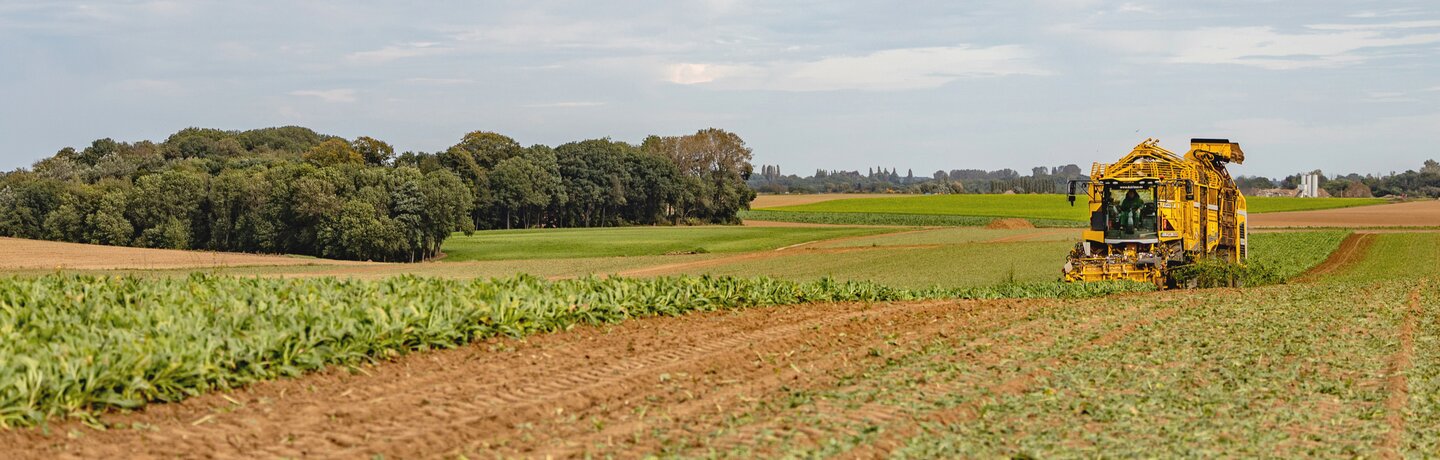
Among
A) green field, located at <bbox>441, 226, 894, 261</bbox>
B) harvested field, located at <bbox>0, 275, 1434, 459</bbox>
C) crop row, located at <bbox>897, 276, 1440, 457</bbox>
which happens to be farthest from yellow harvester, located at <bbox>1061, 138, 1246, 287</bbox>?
green field, located at <bbox>441, 226, 894, 261</bbox>

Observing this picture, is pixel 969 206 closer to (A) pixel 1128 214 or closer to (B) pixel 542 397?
(A) pixel 1128 214

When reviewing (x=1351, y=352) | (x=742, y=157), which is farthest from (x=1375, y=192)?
(x=1351, y=352)

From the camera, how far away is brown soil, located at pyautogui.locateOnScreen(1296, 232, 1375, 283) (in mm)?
35562

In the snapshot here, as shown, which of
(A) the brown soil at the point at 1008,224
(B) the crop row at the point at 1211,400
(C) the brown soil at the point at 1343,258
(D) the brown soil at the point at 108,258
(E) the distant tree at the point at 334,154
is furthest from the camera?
(E) the distant tree at the point at 334,154

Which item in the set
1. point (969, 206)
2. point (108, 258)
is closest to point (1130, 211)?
point (108, 258)

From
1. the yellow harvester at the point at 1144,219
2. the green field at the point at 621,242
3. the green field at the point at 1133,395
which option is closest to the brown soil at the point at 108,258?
the green field at the point at 621,242

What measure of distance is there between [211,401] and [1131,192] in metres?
22.0

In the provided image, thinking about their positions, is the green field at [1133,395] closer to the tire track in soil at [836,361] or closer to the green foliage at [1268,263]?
the tire track in soil at [836,361]

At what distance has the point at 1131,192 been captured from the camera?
26.9 metres

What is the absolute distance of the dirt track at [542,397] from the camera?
26.2 feet

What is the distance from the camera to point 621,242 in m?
70.6

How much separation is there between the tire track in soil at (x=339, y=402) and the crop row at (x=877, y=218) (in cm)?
7317

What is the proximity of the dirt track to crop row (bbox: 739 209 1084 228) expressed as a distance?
71.3 m

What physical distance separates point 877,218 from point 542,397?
89.2 metres
